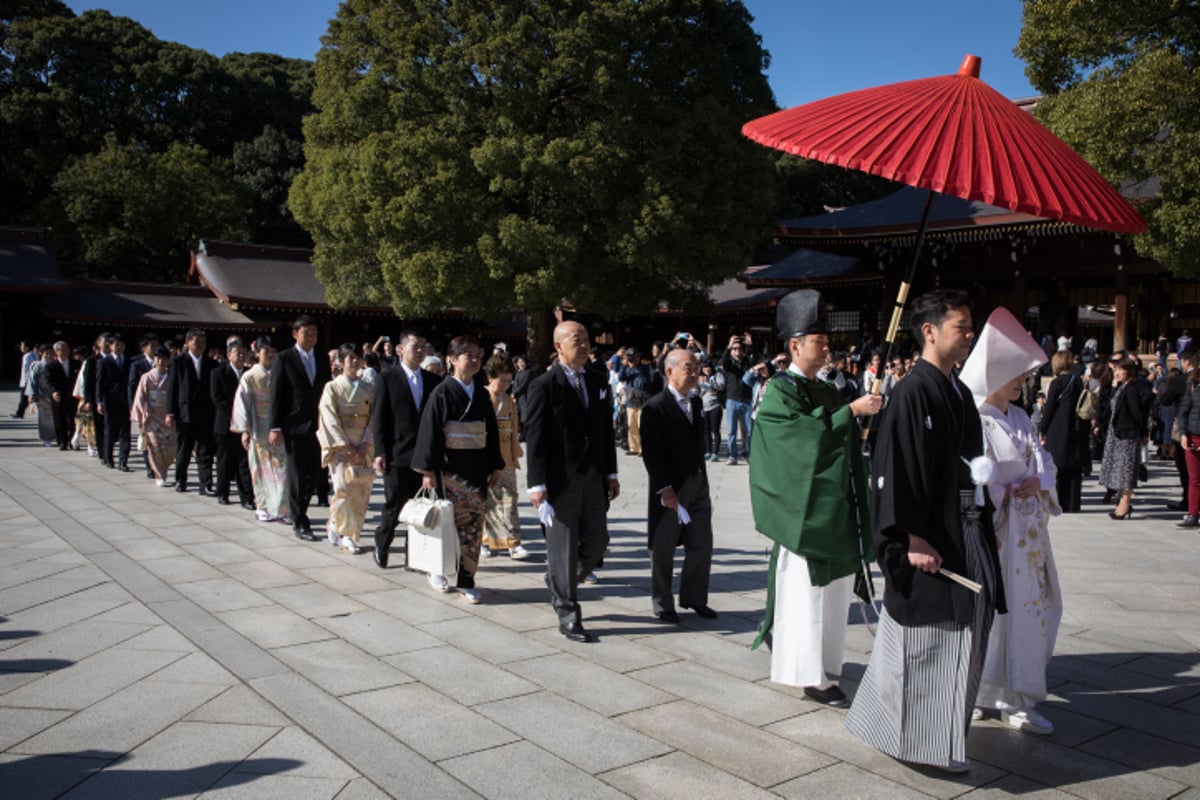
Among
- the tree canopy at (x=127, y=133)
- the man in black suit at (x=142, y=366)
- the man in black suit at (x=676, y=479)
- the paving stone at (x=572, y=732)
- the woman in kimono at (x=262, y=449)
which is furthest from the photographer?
the tree canopy at (x=127, y=133)

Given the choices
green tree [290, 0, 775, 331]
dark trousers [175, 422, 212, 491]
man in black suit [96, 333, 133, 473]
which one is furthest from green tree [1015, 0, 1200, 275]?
man in black suit [96, 333, 133, 473]

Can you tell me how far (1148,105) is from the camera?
34.0 feet

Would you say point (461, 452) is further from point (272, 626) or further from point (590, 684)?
point (590, 684)

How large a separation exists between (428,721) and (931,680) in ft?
6.42

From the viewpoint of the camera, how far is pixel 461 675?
418 cm

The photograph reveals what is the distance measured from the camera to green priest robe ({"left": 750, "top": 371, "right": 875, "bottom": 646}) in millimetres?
3771

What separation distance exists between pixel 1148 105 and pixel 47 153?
35780mm

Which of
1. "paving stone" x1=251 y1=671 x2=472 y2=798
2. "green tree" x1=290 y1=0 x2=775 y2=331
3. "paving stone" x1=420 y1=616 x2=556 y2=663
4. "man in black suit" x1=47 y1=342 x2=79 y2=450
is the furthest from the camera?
"green tree" x1=290 y1=0 x2=775 y2=331

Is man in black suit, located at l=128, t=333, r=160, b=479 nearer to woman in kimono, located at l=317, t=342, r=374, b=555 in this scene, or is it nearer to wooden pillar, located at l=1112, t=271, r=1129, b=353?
woman in kimono, located at l=317, t=342, r=374, b=555

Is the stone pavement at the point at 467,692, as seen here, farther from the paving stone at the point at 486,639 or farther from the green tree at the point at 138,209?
the green tree at the point at 138,209

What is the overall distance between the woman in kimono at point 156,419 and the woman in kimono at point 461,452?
593 cm

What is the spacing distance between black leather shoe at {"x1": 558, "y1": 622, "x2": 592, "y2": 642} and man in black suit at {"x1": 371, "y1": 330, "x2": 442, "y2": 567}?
6.54 ft

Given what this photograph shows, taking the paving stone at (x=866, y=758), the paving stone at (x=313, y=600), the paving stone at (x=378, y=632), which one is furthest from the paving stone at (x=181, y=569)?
the paving stone at (x=866, y=758)

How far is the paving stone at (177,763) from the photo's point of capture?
3012 millimetres
